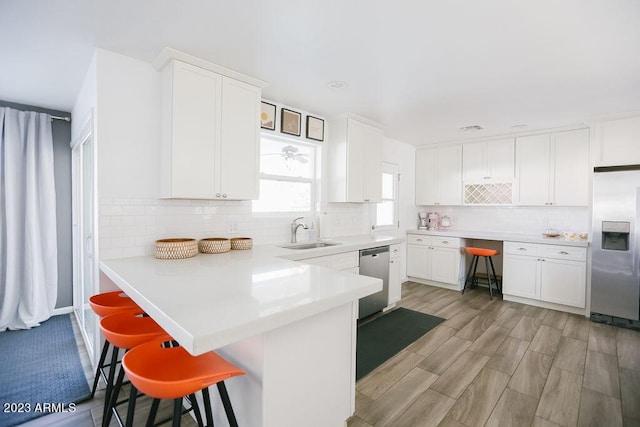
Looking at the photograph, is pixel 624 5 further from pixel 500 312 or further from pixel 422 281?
pixel 422 281

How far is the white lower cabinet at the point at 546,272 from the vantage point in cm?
376

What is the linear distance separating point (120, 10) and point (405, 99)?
2.50 meters

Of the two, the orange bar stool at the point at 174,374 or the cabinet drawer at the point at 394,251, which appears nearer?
the orange bar stool at the point at 174,374

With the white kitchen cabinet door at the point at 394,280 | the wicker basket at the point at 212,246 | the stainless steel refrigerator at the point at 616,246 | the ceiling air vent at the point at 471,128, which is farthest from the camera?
the ceiling air vent at the point at 471,128

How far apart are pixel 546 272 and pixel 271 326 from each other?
434cm

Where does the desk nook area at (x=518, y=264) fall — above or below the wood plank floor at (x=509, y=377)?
above

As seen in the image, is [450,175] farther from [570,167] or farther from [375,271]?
[375,271]

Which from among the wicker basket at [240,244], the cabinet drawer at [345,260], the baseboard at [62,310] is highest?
the wicker basket at [240,244]

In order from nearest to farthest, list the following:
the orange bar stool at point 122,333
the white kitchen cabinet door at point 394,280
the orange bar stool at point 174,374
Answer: the orange bar stool at point 174,374, the orange bar stool at point 122,333, the white kitchen cabinet door at point 394,280

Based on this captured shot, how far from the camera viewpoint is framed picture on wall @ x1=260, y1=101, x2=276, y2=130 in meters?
3.18

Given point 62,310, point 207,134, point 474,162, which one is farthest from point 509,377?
point 62,310

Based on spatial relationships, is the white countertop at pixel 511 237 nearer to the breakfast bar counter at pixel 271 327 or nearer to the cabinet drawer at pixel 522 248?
the cabinet drawer at pixel 522 248

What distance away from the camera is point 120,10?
1724 mm

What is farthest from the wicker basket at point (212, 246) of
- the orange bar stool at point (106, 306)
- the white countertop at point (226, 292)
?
the orange bar stool at point (106, 306)
